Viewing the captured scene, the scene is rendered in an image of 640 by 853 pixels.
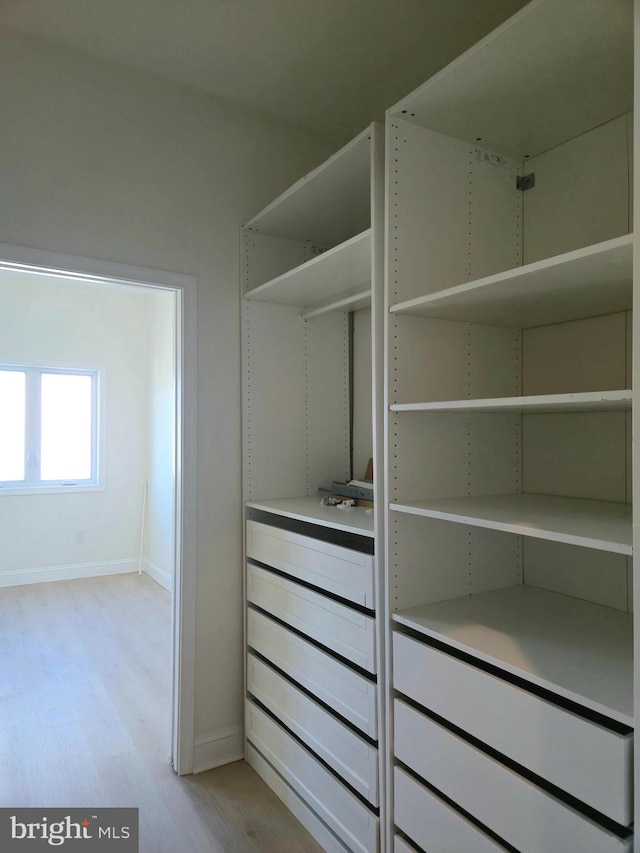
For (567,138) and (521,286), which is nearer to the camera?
(521,286)

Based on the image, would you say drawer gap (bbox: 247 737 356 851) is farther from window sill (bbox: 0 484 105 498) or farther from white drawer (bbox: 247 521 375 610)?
window sill (bbox: 0 484 105 498)

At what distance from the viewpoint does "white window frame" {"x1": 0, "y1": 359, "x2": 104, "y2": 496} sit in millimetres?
5148

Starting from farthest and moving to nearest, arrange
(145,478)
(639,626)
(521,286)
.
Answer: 1. (145,478)
2. (521,286)
3. (639,626)

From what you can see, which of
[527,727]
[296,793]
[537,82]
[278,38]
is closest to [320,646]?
[296,793]

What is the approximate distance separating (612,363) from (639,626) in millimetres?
881

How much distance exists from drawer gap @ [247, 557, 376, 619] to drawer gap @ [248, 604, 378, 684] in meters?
0.16

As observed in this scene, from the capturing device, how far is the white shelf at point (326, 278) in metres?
1.78

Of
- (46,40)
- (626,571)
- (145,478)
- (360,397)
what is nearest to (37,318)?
(145,478)

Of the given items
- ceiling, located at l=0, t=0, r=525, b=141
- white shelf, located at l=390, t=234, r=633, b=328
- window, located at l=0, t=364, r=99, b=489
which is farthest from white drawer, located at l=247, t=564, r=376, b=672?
window, located at l=0, t=364, r=99, b=489

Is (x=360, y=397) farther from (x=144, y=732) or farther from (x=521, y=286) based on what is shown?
(x=144, y=732)

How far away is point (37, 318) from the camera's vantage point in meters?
5.17

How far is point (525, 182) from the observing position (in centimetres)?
183

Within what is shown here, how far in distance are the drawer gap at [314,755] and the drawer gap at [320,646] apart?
14.3 inches

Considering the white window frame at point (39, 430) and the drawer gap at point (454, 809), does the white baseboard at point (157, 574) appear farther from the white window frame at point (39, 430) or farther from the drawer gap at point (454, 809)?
the drawer gap at point (454, 809)
